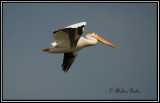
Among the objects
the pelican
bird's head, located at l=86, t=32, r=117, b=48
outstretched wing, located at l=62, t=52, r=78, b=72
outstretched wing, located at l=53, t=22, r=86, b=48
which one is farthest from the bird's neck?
outstretched wing, located at l=62, t=52, r=78, b=72

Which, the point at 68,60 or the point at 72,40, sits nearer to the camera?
the point at 72,40

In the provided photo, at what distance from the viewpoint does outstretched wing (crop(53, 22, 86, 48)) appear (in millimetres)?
13961

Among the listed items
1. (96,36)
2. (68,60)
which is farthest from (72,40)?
(68,60)

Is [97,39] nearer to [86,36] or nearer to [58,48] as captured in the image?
[86,36]

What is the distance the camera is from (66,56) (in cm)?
1689

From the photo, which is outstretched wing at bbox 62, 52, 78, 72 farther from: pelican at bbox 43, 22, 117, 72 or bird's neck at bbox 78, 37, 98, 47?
bird's neck at bbox 78, 37, 98, 47

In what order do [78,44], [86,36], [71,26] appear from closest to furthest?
1. [71,26]
2. [78,44]
3. [86,36]

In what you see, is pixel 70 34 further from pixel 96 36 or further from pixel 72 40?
pixel 96 36

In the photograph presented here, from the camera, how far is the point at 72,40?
1435 cm

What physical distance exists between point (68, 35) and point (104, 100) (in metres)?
2.37

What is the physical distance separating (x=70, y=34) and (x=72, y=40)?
28 cm

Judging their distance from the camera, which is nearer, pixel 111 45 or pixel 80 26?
pixel 80 26

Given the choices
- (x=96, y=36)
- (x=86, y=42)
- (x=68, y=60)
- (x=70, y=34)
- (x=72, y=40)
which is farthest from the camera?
(x=68, y=60)

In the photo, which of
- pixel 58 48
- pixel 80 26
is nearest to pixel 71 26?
pixel 80 26
